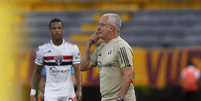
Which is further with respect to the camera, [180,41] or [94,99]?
[180,41]

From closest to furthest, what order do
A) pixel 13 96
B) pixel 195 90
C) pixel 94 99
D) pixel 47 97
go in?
pixel 13 96 < pixel 47 97 < pixel 94 99 < pixel 195 90

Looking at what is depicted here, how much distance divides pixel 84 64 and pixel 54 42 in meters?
1.88

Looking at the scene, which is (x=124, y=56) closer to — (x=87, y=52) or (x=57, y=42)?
(x=87, y=52)

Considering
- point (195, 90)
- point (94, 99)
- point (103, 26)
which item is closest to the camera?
point (103, 26)

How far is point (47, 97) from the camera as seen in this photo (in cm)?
696

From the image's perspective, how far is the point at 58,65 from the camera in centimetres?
704

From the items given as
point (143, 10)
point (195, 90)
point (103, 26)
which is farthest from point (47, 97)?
point (143, 10)

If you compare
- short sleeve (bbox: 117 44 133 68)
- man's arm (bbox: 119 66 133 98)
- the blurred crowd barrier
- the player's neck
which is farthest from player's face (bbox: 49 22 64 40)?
the blurred crowd barrier

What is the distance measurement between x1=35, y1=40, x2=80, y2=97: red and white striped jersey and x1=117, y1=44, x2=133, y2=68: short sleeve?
7.17ft

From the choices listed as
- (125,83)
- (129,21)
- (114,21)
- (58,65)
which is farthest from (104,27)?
(129,21)

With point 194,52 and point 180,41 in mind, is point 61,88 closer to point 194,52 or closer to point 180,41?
point 194,52

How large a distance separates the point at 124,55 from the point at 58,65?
2.28 m

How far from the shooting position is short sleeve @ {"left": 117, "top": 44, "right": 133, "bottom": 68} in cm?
496

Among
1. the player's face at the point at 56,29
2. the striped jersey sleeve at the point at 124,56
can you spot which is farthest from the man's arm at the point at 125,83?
the player's face at the point at 56,29
